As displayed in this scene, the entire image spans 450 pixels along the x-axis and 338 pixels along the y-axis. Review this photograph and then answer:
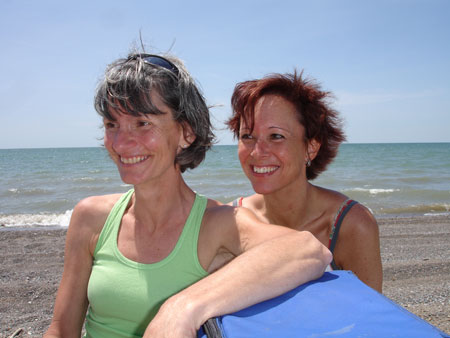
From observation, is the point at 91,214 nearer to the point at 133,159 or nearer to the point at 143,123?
the point at 133,159

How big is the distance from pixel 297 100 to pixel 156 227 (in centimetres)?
135

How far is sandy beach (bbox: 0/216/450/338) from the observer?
14.7ft


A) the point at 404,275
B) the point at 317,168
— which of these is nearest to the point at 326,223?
the point at 317,168

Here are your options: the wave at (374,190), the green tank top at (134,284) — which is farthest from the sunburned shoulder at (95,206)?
the wave at (374,190)

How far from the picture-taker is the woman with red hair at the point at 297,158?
105 inches

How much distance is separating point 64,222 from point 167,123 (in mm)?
10563

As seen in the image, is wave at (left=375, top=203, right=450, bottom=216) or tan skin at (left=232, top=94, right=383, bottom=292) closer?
tan skin at (left=232, top=94, right=383, bottom=292)

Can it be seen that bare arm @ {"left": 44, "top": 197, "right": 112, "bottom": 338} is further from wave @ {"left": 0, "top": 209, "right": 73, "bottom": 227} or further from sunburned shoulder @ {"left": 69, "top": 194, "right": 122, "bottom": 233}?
wave @ {"left": 0, "top": 209, "right": 73, "bottom": 227}

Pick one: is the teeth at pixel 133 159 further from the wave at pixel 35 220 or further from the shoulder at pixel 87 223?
the wave at pixel 35 220

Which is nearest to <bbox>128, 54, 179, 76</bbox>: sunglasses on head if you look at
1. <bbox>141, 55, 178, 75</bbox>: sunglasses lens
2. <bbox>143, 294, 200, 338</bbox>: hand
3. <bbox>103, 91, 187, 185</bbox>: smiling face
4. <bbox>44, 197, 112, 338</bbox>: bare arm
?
<bbox>141, 55, 178, 75</bbox>: sunglasses lens

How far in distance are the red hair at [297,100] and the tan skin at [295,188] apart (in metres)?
0.05

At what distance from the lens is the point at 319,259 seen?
1.52 m

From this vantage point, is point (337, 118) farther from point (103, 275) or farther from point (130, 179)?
point (103, 275)

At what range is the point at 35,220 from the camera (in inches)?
459
